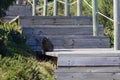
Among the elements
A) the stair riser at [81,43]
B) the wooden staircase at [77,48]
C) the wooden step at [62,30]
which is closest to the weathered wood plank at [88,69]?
the wooden staircase at [77,48]

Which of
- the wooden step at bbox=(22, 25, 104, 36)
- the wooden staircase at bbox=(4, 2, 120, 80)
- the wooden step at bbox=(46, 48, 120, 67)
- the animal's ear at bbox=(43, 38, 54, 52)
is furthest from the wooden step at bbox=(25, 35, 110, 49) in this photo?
the wooden step at bbox=(46, 48, 120, 67)

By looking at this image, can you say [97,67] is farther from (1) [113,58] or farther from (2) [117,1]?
(2) [117,1]

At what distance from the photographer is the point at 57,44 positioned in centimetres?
896

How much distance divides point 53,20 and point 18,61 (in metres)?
4.08

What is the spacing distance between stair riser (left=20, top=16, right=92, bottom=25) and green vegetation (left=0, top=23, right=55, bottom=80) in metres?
1.00

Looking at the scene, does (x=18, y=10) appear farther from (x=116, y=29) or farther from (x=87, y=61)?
(x=87, y=61)

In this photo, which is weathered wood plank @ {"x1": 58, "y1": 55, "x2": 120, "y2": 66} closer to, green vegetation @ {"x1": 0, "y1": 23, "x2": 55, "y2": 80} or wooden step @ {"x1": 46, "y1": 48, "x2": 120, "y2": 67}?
wooden step @ {"x1": 46, "y1": 48, "x2": 120, "y2": 67}

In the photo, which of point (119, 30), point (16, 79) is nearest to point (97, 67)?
point (16, 79)

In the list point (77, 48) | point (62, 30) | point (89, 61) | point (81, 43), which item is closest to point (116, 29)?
point (89, 61)

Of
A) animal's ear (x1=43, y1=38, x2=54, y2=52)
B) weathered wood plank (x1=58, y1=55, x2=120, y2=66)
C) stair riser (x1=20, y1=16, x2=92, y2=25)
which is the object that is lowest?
weathered wood plank (x1=58, y1=55, x2=120, y2=66)

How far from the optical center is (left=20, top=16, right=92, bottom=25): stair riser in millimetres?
10226

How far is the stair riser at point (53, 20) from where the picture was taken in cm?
1023

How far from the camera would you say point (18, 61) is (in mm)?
6371

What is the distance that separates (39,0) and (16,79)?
12086 millimetres
